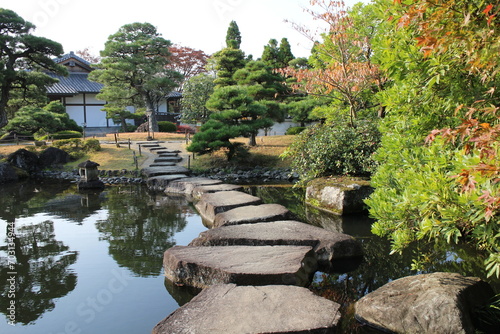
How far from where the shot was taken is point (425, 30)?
7.70ft

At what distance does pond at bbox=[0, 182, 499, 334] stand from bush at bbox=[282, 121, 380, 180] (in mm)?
1150

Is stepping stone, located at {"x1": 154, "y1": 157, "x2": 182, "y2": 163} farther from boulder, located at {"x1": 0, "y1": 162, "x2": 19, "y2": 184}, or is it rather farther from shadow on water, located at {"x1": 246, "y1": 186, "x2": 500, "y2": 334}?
shadow on water, located at {"x1": 246, "y1": 186, "x2": 500, "y2": 334}

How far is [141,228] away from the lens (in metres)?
7.37

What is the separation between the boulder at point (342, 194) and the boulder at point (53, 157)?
12598mm

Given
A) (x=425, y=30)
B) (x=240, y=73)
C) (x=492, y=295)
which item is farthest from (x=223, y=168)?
(x=425, y=30)

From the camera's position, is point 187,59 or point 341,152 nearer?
point 341,152

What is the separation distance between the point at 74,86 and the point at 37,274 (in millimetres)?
28296

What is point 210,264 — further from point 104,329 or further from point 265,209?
point 265,209

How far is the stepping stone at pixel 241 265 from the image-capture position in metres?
4.05

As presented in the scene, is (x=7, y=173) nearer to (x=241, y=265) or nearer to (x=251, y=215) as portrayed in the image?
(x=251, y=215)

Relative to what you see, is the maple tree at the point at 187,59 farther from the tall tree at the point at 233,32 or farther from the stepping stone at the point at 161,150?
the stepping stone at the point at 161,150

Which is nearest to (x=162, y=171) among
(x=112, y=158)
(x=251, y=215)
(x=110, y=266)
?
(x=112, y=158)

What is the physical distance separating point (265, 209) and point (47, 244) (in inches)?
146

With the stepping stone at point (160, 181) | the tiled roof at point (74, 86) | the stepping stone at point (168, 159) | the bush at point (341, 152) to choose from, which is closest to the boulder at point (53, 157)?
the stepping stone at point (168, 159)
